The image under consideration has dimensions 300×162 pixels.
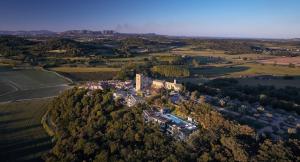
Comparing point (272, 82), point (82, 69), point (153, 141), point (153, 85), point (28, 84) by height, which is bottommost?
point (28, 84)

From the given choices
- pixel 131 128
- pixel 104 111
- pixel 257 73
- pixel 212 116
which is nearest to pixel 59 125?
pixel 104 111

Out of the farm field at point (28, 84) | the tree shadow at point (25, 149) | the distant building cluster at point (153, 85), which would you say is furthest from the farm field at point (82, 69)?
the tree shadow at point (25, 149)

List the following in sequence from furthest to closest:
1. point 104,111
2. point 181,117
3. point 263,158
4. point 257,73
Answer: point 257,73 < point 104,111 < point 181,117 < point 263,158

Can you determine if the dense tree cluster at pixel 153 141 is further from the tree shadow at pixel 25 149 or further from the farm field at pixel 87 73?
the farm field at pixel 87 73

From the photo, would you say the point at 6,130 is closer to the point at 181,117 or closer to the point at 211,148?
the point at 181,117

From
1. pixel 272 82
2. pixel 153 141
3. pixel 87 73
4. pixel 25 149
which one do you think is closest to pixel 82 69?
pixel 87 73

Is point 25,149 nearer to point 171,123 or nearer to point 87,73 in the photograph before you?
point 171,123

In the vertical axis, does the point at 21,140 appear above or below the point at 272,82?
below
